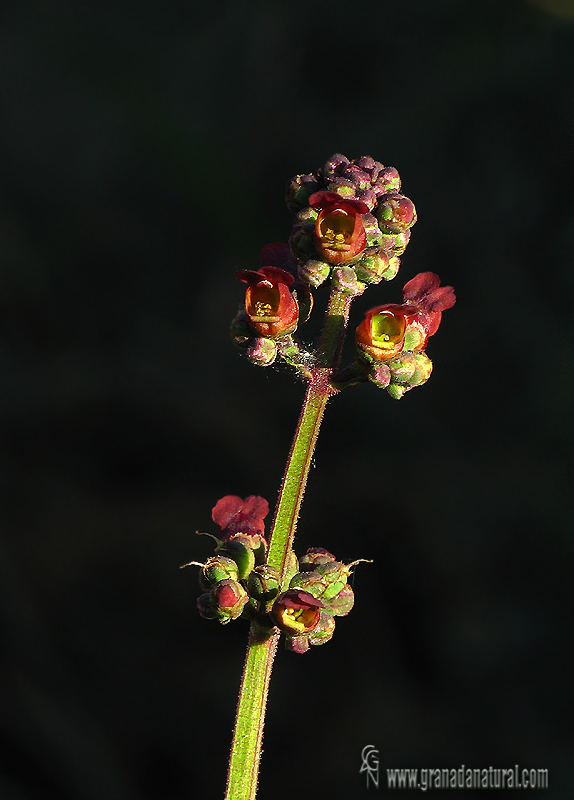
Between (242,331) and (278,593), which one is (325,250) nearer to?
A: (242,331)

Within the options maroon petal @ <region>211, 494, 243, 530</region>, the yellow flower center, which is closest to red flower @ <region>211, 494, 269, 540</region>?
maroon petal @ <region>211, 494, 243, 530</region>

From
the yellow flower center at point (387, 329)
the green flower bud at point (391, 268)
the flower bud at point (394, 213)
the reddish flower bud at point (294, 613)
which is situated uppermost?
the flower bud at point (394, 213)

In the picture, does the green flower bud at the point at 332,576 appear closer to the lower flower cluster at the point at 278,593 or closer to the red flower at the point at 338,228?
the lower flower cluster at the point at 278,593

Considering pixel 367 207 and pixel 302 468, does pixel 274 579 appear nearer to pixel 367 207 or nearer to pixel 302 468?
pixel 302 468

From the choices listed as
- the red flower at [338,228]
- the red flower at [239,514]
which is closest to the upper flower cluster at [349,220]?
the red flower at [338,228]

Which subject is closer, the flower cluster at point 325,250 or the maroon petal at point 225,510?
the flower cluster at point 325,250

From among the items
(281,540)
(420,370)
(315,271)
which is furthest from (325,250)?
(281,540)

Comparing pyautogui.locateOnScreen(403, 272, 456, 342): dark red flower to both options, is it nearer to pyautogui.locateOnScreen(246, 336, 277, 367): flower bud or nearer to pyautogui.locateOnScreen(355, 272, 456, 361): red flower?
pyautogui.locateOnScreen(355, 272, 456, 361): red flower
